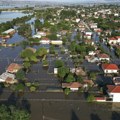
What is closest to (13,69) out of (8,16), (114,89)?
(114,89)

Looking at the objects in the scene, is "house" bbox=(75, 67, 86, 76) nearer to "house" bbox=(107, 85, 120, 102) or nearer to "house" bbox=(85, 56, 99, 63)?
"house" bbox=(85, 56, 99, 63)

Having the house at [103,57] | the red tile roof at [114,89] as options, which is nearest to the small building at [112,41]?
the house at [103,57]

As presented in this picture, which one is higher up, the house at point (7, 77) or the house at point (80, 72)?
the house at point (7, 77)

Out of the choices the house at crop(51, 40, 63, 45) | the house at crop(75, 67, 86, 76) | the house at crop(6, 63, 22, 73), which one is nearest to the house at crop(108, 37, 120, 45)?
the house at crop(51, 40, 63, 45)

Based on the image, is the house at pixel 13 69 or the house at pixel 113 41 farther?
the house at pixel 113 41

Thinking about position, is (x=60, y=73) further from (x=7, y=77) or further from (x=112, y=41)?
(x=112, y=41)

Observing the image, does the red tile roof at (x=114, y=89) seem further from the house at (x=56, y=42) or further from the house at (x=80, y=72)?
the house at (x=56, y=42)

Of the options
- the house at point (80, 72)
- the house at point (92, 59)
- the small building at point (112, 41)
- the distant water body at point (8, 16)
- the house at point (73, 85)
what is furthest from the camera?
the distant water body at point (8, 16)

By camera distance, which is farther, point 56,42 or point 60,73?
point 56,42

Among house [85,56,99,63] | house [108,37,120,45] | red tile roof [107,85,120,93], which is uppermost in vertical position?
red tile roof [107,85,120,93]

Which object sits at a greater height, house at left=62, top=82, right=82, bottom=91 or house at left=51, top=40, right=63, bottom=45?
house at left=62, top=82, right=82, bottom=91

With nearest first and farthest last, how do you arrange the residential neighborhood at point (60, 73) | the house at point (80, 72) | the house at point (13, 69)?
the residential neighborhood at point (60, 73) → the house at point (80, 72) → the house at point (13, 69)
